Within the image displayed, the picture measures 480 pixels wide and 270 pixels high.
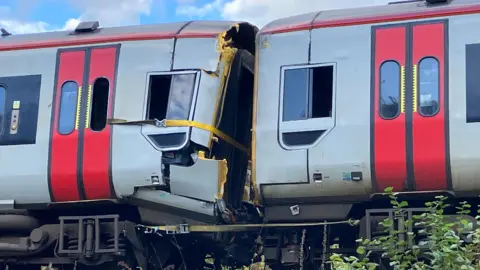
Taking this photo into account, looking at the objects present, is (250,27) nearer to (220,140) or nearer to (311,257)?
(220,140)

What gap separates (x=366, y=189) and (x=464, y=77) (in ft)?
4.95

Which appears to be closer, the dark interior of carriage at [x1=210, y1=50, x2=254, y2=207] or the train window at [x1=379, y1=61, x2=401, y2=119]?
the train window at [x1=379, y1=61, x2=401, y2=119]

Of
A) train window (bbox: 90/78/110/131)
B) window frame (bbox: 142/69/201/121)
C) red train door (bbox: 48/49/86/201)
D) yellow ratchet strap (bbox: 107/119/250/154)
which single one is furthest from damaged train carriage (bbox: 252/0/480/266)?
red train door (bbox: 48/49/86/201)

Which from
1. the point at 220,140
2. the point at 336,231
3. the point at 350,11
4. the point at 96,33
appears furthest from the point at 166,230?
the point at 350,11

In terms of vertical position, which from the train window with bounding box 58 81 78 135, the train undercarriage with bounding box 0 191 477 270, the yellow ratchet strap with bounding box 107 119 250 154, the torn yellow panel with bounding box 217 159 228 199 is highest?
the train window with bounding box 58 81 78 135

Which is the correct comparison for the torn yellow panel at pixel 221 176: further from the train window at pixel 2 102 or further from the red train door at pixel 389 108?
the train window at pixel 2 102

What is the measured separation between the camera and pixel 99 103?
9430 millimetres

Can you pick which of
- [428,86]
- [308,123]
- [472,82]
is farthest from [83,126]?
[472,82]

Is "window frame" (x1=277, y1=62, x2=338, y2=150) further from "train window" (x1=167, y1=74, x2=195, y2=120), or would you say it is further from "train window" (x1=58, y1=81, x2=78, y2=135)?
"train window" (x1=58, y1=81, x2=78, y2=135)

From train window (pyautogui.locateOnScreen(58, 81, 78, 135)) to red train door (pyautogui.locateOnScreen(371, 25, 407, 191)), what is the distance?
11.3 ft

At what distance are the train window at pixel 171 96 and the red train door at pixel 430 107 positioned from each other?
245 centimetres

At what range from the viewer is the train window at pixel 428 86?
26.9 ft

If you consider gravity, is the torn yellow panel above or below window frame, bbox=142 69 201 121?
below

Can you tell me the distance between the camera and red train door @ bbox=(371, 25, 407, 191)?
8.23 meters
